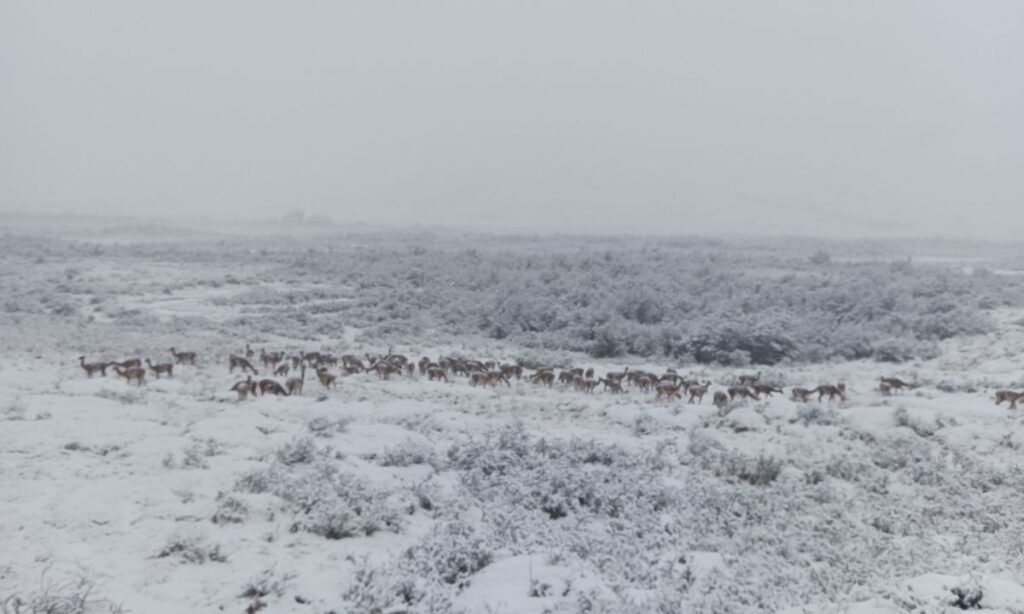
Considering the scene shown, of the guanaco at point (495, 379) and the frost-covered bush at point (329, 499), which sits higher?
the frost-covered bush at point (329, 499)

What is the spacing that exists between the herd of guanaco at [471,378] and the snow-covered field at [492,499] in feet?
1.08

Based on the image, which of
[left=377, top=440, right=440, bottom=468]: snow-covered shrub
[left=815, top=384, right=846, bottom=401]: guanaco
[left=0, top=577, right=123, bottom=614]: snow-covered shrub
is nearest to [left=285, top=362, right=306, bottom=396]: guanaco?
[left=377, top=440, right=440, bottom=468]: snow-covered shrub

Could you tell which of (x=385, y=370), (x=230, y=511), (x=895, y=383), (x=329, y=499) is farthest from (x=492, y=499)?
(x=895, y=383)

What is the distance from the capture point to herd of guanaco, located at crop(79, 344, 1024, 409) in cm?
1458

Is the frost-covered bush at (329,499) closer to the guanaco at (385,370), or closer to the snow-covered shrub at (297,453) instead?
the snow-covered shrub at (297,453)

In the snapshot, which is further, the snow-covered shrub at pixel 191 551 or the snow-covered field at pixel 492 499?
the snow-covered shrub at pixel 191 551

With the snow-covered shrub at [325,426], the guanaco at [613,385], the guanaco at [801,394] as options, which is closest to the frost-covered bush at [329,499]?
the snow-covered shrub at [325,426]

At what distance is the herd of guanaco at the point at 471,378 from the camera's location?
14.6 m

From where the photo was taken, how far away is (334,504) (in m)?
8.25

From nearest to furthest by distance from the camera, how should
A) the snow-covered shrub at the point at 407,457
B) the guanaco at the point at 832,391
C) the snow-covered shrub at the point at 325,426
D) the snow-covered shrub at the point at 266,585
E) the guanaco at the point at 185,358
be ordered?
the snow-covered shrub at the point at 266,585
the snow-covered shrub at the point at 407,457
the snow-covered shrub at the point at 325,426
the guanaco at the point at 832,391
the guanaco at the point at 185,358

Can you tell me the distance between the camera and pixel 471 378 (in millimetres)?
16531

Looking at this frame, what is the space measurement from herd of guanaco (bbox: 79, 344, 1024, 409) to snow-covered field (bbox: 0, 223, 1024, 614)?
33cm

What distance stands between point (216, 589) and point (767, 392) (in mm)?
11804

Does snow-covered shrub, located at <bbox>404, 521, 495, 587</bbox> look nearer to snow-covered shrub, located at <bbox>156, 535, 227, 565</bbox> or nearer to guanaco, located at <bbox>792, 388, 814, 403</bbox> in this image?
snow-covered shrub, located at <bbox>156, 535, 227, 565</bbox>
